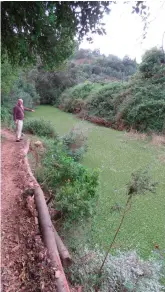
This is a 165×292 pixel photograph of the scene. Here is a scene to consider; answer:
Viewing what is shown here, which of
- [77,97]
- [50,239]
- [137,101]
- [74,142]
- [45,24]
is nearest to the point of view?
[50,239]

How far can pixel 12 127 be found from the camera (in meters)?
11.5

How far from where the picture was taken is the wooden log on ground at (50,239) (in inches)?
107

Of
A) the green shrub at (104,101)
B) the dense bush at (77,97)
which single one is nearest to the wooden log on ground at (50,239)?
the green shrub at (104,101)

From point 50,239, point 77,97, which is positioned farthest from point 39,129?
point 77,97

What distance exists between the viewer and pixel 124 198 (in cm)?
650

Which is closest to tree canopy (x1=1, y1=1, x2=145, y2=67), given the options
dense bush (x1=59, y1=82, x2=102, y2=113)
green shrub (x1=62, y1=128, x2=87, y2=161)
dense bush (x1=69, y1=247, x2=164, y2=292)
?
dense bush (x1=69, y1=247, x2=164, y2=292)

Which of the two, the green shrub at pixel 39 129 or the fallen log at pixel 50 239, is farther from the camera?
the green shrub at pixel 39 129

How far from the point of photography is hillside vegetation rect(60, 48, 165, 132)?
1521cm

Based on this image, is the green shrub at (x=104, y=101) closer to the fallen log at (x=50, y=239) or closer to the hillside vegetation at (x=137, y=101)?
the hillside vegetation at (x=137, y=101)

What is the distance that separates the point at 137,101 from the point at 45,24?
41.6ft

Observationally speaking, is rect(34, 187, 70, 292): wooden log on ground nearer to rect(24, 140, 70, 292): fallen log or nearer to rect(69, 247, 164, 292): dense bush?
rect(24, 140, 70, 292): fallen log

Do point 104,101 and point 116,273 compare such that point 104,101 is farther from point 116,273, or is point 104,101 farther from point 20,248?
point 20,248

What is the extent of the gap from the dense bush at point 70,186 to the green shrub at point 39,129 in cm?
597

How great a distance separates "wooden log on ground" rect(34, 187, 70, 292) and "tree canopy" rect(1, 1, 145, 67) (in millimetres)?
2886
